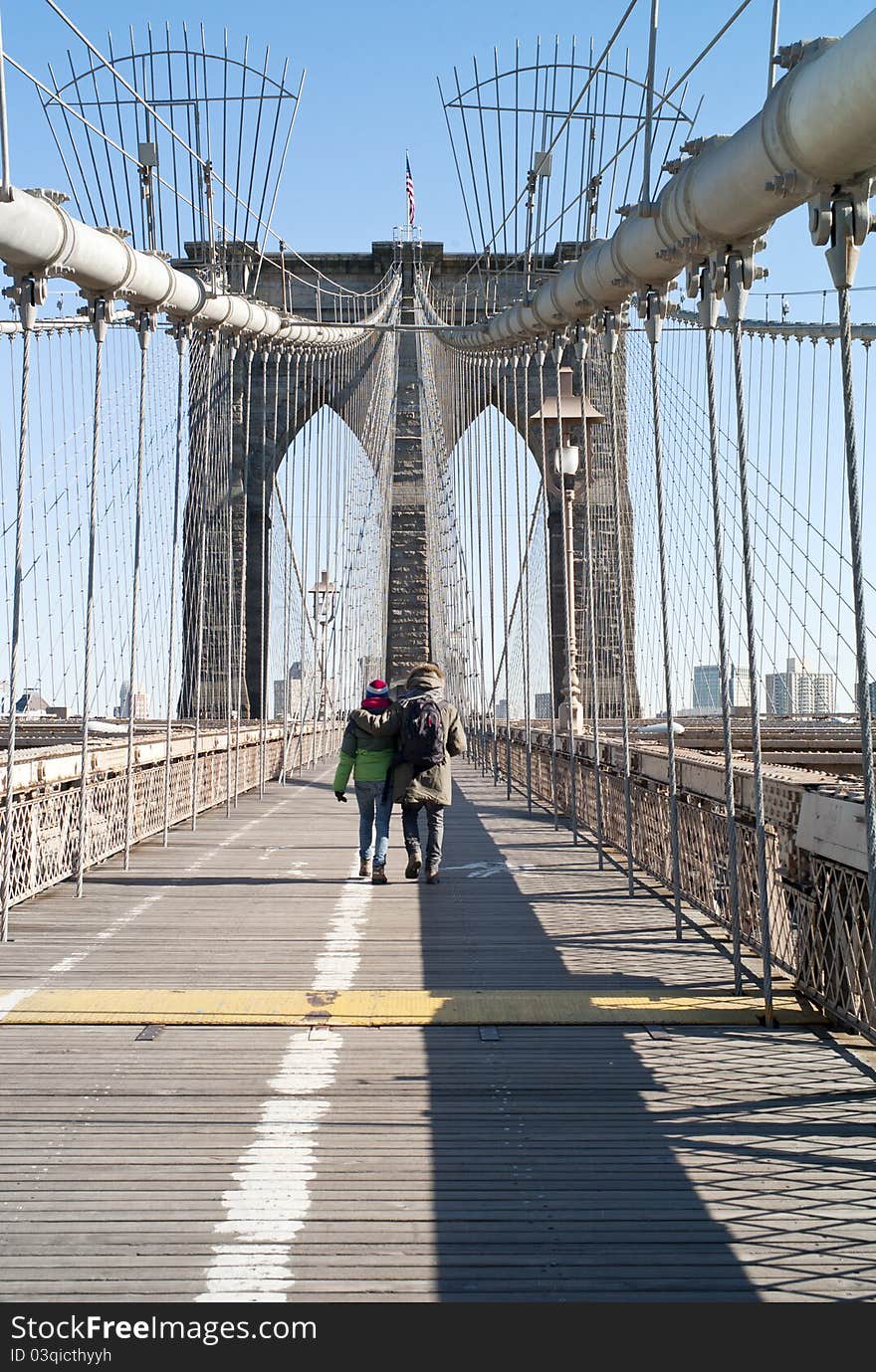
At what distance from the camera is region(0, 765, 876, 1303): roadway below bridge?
2.47 m

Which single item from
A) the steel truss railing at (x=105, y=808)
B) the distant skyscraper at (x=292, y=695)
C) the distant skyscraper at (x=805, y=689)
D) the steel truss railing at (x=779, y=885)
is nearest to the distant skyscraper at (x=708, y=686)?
the distant skyscraper at (x=805, y=689)

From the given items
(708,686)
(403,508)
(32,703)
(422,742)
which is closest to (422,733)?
(422,742)

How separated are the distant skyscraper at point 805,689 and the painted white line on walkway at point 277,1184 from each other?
11599 mm

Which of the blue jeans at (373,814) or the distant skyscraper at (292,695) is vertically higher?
the distant skyscraper at (292,695)

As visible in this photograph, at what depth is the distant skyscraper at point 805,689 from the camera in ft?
49.4

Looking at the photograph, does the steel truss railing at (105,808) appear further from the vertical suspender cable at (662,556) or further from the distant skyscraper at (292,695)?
the distant skyscraper at (292,695)

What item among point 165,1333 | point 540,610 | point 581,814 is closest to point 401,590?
point 540,610

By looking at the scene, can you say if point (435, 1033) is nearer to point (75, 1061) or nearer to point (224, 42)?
point (75, 1061)

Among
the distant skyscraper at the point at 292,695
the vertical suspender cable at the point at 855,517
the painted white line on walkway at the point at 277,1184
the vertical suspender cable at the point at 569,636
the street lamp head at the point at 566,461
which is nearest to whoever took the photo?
the painted white line on walkway at the point at 277,1184

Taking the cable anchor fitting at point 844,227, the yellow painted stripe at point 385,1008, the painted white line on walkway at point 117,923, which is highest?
the cable anchor fitting at point 844,227

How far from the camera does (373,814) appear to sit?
295 inches

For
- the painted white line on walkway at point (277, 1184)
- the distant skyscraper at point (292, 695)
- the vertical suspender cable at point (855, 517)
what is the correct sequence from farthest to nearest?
the distant skyscraper at point (292, 695) → the vertical suspender cable at point (855, 517) → the painted white line on walkway at point (277, 1184)

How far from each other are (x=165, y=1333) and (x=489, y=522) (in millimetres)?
14988

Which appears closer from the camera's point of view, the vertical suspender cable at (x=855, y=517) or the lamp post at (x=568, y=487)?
the vertical suspender cable at (x=855, y=517)
